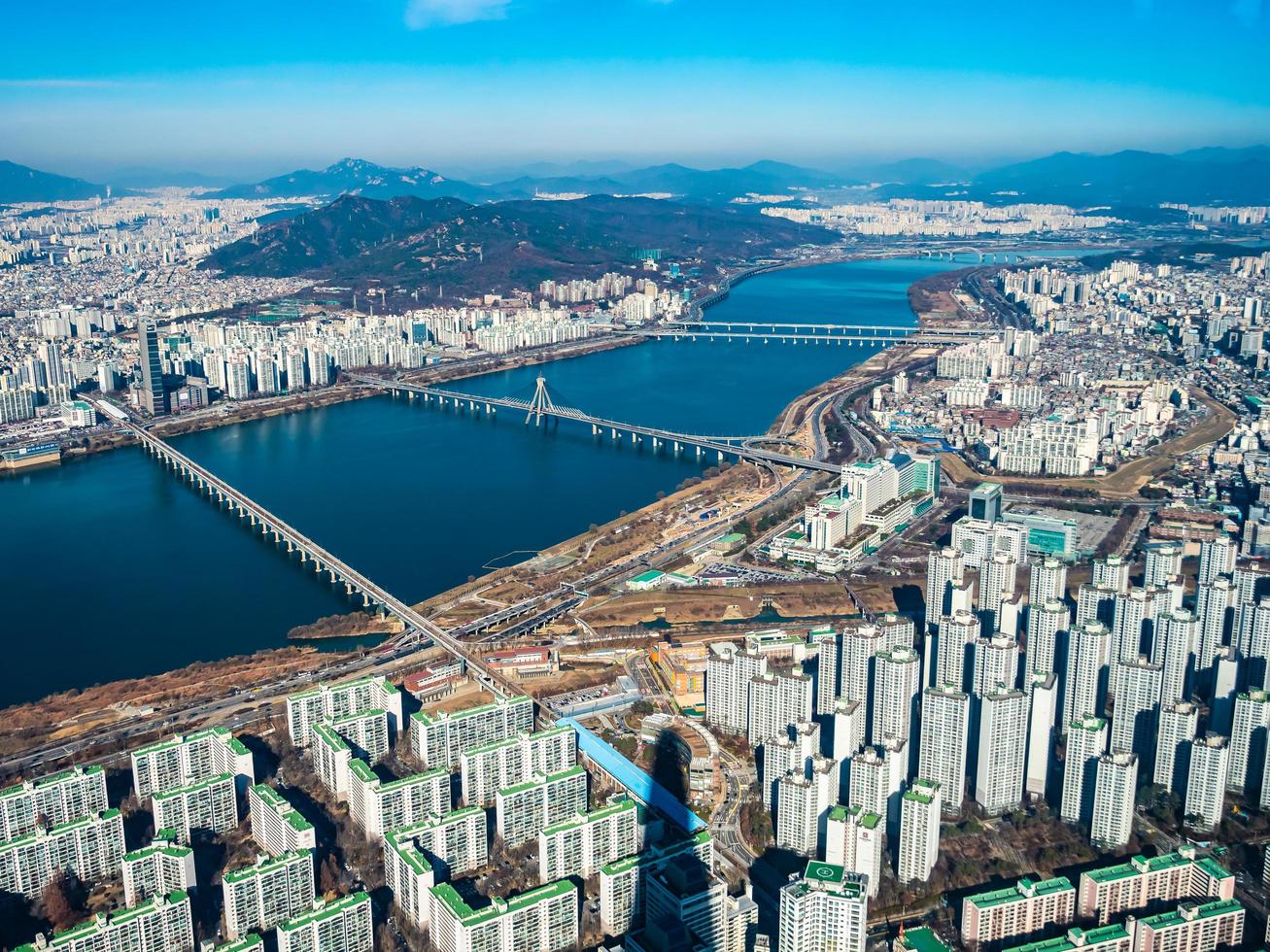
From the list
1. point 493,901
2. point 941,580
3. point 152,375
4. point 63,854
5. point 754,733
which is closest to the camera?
point 493,901

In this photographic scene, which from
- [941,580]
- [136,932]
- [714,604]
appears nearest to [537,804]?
[136,932]

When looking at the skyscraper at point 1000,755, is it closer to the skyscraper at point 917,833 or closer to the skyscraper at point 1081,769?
the skyscraper at point 1081,769

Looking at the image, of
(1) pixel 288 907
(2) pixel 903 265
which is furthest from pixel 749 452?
(2) pixel 903 265

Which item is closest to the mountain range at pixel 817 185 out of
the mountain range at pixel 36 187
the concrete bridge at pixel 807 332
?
the mountain range at pixel 36 187

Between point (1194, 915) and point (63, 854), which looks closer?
point (1194, 915)

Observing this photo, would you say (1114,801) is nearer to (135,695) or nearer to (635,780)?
(635,780)

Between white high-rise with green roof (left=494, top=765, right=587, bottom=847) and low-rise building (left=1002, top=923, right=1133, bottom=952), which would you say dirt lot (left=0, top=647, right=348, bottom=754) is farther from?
low-rise building (left=1002, top=923, right=1133, bottom=952)

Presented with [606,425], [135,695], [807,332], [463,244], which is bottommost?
[135,695]
